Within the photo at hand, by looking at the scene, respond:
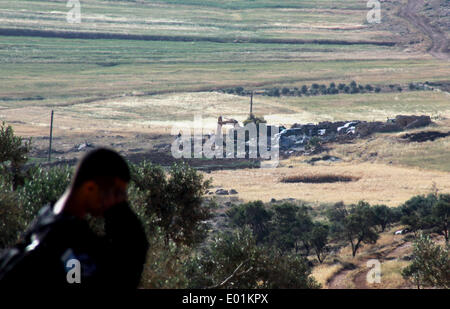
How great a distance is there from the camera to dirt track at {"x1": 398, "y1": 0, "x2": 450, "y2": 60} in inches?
5901

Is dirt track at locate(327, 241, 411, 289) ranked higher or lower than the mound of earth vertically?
higher

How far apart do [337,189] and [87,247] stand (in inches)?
2234

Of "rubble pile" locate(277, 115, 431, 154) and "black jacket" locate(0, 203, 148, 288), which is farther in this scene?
"rubble pile" locate(277, 115, 431, 154)

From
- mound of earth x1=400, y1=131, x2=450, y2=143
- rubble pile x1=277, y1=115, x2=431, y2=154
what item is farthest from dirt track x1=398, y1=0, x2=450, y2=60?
mound of earth x1=400, y1=131, x2=450, y2=143

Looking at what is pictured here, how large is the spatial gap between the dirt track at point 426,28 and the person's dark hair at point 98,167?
14694 centimetres

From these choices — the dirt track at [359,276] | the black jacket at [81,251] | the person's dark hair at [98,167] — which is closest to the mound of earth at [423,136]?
the dirt track at [359,276]

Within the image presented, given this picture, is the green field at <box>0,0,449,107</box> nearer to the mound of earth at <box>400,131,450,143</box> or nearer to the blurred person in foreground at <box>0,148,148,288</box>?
the mound of earth at <box>400,131,450,143</box>

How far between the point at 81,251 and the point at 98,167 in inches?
18.0

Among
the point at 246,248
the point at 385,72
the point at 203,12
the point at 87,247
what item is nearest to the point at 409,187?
the point at 246,248

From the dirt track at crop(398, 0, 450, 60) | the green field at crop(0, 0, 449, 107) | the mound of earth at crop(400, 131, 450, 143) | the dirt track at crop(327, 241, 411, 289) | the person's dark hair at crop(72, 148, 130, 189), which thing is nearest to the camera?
the person's dark hair at crop(72, 148, 130, 189)

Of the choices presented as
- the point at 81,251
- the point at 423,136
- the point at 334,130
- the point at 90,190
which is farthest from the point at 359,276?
the point at 334,130

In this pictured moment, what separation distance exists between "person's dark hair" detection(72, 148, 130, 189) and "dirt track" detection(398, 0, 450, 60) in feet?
482

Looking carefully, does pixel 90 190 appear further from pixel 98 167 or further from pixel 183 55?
A: pixel 183 55
